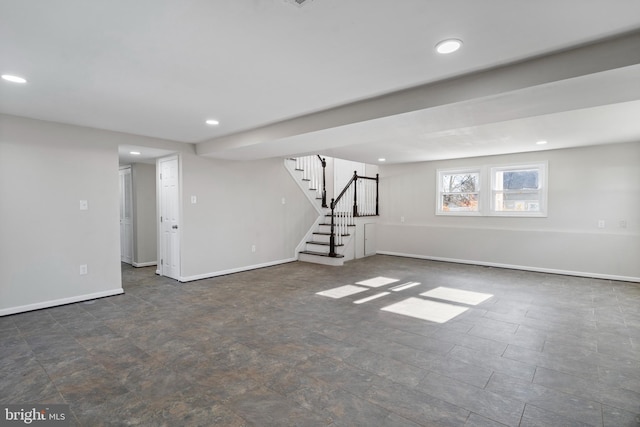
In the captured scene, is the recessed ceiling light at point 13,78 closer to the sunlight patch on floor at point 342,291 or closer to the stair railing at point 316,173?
the sunlight patch on floor at point 342,291

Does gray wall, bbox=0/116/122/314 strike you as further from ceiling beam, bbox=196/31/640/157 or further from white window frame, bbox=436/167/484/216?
white window frame, bbox=436/167/484/216

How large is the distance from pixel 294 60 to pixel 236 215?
13.4ft

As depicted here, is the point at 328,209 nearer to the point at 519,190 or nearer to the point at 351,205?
the point at 351,205

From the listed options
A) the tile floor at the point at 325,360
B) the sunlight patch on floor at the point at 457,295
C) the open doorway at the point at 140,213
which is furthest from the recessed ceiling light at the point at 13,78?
the sunlight patch on floor at the point at 457,295

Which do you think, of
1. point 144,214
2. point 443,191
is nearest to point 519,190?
point 443,191

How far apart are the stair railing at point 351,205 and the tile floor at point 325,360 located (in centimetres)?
271

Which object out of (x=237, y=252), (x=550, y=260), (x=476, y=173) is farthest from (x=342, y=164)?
(x=550, y=260)

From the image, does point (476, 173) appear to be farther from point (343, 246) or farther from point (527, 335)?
point (527, 335)

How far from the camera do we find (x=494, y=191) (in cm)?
658

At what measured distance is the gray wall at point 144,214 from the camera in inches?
254

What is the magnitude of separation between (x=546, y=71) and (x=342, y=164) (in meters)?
6.75

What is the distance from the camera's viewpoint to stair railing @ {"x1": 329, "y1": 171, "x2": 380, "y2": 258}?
7.22m

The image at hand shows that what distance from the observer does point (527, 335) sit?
3.15 meters

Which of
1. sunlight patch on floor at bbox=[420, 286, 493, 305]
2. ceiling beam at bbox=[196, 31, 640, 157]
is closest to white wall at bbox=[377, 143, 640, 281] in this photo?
sunlight patch on floor at bbox=[420, 286, 493, 305]
